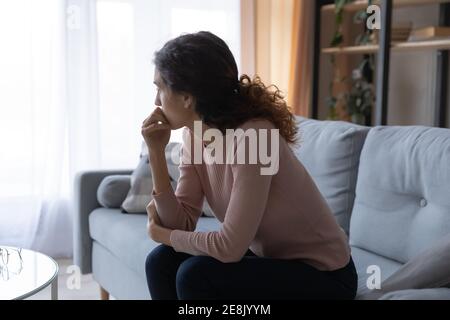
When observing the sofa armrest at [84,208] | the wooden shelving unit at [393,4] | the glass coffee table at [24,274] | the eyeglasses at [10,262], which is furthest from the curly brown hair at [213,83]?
the wooden shelving unit at [393,4]

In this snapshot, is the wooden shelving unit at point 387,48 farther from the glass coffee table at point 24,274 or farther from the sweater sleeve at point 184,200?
the glass coffee table at point 24,274

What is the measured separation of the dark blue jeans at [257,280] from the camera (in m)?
1.18

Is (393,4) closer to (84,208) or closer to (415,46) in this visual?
(415,46)

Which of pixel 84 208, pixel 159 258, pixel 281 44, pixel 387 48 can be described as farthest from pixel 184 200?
pixel 281 44

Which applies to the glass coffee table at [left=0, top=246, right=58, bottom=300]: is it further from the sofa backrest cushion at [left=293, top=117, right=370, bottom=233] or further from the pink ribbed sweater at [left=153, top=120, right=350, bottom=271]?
the sofa backrest cushion at [left=293, top=117, right=370, bottom=233]

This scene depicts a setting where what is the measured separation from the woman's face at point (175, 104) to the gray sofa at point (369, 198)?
392mm

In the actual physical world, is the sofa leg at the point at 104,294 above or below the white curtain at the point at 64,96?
below

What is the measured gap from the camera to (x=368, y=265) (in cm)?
159

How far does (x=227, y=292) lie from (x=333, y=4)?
2609 mm

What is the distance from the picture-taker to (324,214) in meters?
1.28

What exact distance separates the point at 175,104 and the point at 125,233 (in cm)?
85

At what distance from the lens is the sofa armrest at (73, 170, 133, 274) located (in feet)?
7.91

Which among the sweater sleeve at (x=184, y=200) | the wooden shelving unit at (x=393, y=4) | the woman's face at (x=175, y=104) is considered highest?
the wooden shelving unit at (x=393, y=4)

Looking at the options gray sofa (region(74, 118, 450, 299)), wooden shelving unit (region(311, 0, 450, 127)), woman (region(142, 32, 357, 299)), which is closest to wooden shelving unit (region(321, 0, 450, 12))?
wooden shelving unit (region(311, 0, 450, 127))
